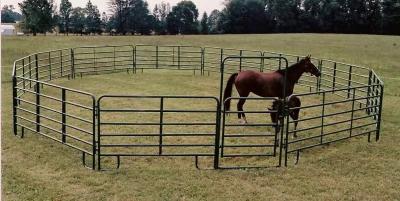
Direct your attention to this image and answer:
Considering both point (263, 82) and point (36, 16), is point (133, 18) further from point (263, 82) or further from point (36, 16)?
point (263, 82)

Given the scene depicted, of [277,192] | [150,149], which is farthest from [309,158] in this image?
[150,149]

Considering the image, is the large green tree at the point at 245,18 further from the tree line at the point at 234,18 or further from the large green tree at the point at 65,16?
the large green tree at the point at 65,16

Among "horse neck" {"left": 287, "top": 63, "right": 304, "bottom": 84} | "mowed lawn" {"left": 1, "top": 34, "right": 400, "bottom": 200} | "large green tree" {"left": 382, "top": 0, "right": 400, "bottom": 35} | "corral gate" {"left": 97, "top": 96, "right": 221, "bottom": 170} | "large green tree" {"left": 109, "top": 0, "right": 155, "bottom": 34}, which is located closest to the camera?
"mowed lawn" {"left": 1, "top": 34, "right": 400, "bottom": 200}

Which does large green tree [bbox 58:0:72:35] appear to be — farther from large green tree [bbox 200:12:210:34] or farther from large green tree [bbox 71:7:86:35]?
large green tree [bbox 200:12:210:34]

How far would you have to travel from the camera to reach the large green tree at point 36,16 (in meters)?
69.8

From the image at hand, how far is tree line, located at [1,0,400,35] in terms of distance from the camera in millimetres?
74812

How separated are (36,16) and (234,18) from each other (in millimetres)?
36548

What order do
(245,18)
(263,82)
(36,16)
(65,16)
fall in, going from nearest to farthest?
1. (263,82)
2. (36,16)
3. (245,18)
4. (65,16)

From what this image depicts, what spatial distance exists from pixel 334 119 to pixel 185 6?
307ft

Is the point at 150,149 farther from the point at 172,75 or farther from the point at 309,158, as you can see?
the point at 172,75

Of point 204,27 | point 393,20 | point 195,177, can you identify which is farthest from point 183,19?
point 195,177

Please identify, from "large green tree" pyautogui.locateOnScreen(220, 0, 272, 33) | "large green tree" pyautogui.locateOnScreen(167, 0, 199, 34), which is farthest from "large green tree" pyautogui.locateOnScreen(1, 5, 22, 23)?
"large green tree" pyautogui.locateOnScreen(220, 0, 272, 33)

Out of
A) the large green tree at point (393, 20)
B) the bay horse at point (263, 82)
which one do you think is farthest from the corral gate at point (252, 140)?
the large green tree at point (393, 20)

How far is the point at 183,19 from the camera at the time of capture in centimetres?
9844
